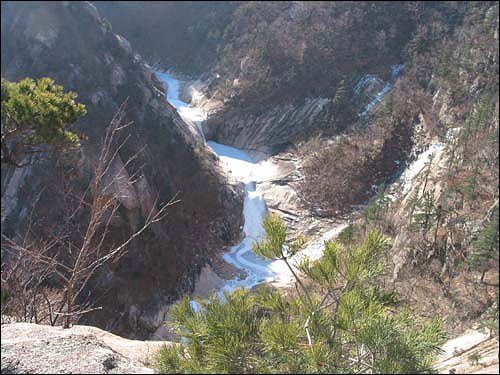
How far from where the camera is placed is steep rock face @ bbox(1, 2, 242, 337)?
1722 centimetres

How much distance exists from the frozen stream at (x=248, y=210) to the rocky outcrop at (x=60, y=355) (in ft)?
31.8

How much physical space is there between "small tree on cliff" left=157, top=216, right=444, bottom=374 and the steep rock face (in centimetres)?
1335

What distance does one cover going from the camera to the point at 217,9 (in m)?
54.5

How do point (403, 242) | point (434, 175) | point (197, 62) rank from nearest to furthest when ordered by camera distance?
point (403, 242) < point (434, 175) < point (197, 62)

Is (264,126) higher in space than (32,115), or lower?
lower

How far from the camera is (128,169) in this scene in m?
20.8

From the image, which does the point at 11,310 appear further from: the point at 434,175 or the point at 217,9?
the point at 217,9

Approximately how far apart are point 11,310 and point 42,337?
4.29 m

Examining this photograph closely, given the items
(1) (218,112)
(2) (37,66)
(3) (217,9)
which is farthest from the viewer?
(3) (217,9)

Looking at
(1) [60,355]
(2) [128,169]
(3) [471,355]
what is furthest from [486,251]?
(2) [128,169]

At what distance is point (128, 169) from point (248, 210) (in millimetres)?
9107

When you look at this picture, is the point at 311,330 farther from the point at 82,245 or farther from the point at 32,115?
the point at 82,245

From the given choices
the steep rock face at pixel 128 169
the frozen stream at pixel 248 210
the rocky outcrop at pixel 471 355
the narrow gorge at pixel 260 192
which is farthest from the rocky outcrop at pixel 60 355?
the steep rock face at pixel 128 169

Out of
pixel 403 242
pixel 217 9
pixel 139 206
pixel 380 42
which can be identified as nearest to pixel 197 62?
pixel 217 9
